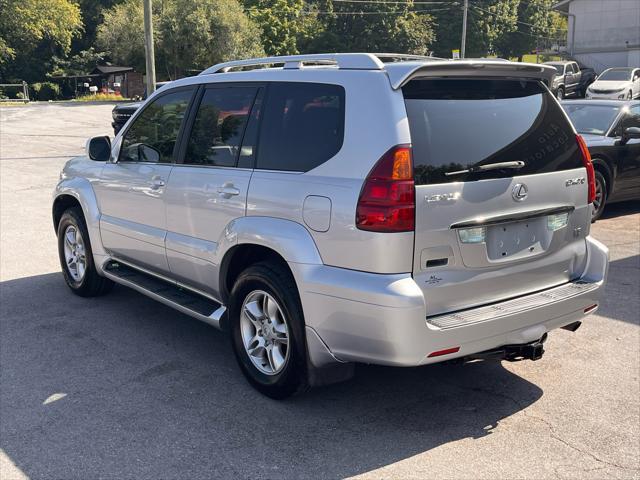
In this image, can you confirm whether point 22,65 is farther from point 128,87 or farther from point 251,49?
point 251,49

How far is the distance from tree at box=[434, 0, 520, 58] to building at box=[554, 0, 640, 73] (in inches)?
435

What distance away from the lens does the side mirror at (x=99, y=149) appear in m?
5.74

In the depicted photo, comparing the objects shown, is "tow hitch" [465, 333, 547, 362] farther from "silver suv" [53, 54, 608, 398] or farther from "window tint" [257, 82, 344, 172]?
"window tint" [257, 82, 344, 172]

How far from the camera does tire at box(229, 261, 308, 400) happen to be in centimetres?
387

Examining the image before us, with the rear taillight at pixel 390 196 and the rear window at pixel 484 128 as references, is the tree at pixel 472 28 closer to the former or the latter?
the rear window at pixel 484 128

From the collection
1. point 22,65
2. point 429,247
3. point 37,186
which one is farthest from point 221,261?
point 22,65

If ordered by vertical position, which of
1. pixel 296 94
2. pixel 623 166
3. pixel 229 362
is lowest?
pixel 229 362

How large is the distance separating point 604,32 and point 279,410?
57385 millimetres

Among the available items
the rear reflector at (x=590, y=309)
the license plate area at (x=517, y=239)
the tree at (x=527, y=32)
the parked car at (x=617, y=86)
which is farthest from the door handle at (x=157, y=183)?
the tree at (x=527, y=32)

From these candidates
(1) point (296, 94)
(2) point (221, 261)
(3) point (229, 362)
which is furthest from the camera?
(3) point (229, 362)

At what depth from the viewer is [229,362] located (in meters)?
4.80

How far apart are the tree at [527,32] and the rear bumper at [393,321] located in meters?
74.1

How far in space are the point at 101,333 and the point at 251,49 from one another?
47992 millimetres

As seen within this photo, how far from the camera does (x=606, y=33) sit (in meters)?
53.7
